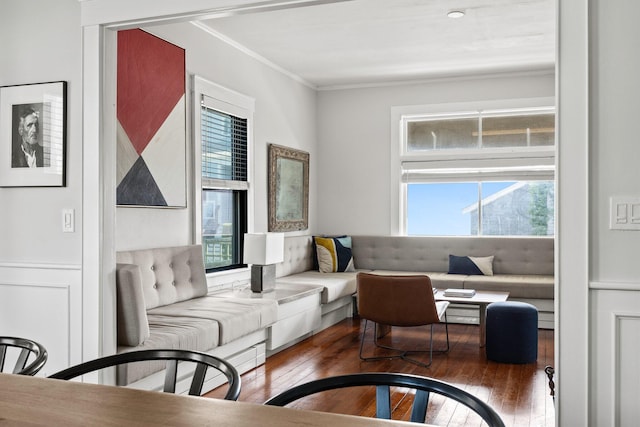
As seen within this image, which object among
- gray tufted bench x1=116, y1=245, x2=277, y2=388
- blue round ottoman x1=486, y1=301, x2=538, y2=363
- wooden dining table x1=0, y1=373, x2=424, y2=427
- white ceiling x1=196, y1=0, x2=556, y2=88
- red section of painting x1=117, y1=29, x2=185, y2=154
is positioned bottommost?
blue round ottoman x1=486, y1=301, x2=538, y2=363

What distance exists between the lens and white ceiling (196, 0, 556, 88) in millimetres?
4492

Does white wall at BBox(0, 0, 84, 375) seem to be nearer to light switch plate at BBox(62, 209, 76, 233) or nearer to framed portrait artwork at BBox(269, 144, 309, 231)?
light switch plate at BBox(62, 209, 76, 233)

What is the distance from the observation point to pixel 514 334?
14.7 feet

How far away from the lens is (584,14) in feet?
6.89

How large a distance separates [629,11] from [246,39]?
12.2 feet

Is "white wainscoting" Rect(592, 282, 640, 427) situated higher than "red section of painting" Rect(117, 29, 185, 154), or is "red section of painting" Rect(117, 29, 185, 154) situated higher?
"red section of painting" Rect(117, 29, 185, 154)

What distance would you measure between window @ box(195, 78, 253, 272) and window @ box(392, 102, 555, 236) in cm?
215

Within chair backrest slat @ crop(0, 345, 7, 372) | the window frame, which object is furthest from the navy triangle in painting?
chair backrest slat @ crop(0, 345, 7, 372)

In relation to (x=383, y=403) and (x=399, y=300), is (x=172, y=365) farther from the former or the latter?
(x=399, y=300)

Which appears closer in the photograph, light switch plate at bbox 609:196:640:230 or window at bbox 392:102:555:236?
light switch plate at bbox 609:196:640:230

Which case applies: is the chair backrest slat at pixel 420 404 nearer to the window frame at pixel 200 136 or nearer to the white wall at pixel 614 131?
the white wall at pixel 614 131

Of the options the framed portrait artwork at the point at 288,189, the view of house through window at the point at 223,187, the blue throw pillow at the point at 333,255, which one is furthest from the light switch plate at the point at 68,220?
the blue throw pillow at the point at 333,255

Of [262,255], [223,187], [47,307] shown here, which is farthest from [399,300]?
[47,307]

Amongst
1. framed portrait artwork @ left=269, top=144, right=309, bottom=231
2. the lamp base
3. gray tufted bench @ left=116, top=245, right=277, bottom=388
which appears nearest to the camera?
gray tufted bench @ left=116, top=245, right=277, bottom=388
